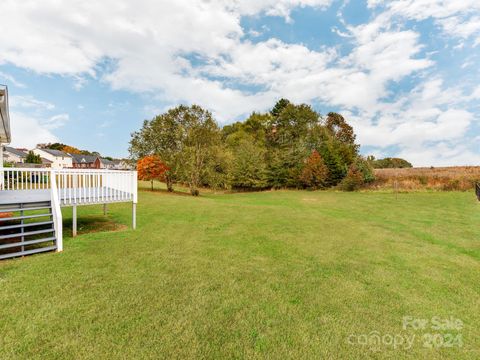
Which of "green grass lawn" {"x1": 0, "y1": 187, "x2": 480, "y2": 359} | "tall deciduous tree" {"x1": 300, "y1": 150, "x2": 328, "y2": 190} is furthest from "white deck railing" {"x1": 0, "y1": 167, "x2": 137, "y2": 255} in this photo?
"tall deciduous tree" {"x1": 300, "y1": 150, "x2": 328, "y2": 190}

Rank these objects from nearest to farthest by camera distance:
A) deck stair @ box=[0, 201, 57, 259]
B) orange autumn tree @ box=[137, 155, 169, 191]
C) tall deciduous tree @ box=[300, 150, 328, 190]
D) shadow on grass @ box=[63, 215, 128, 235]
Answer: deck stair @ box=[0, 201, 57, 259] < shadow on grass @ box=[63, 215, 128, 235] < orange autumn tree @ box=[137, 155, 169, 191] < tall deciduous tree @ box=[300, 150, 328, 190]

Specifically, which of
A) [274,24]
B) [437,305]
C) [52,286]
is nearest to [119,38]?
[274,24]

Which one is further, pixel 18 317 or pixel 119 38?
pixel 119 38

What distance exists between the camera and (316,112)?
3866 cm

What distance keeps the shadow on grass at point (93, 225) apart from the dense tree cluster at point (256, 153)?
48.7ft

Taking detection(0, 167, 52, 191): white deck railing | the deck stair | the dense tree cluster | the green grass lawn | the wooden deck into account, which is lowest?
the green grass lawn

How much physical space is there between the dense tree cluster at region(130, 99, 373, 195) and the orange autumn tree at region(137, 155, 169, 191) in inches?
43.6

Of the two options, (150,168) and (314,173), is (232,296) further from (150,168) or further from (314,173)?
(314,173)

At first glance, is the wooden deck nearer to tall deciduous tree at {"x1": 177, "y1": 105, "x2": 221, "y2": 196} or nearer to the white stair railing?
the white stair railing

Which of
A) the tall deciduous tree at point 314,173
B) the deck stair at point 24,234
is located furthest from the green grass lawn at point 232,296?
the tall deciduous tree at point 314,173

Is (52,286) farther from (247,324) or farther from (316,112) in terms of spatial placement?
(316,112)

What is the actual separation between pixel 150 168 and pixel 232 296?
21.0m

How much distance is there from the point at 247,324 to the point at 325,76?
2420 cm

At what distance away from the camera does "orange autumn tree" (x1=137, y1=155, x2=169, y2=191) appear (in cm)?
2219
